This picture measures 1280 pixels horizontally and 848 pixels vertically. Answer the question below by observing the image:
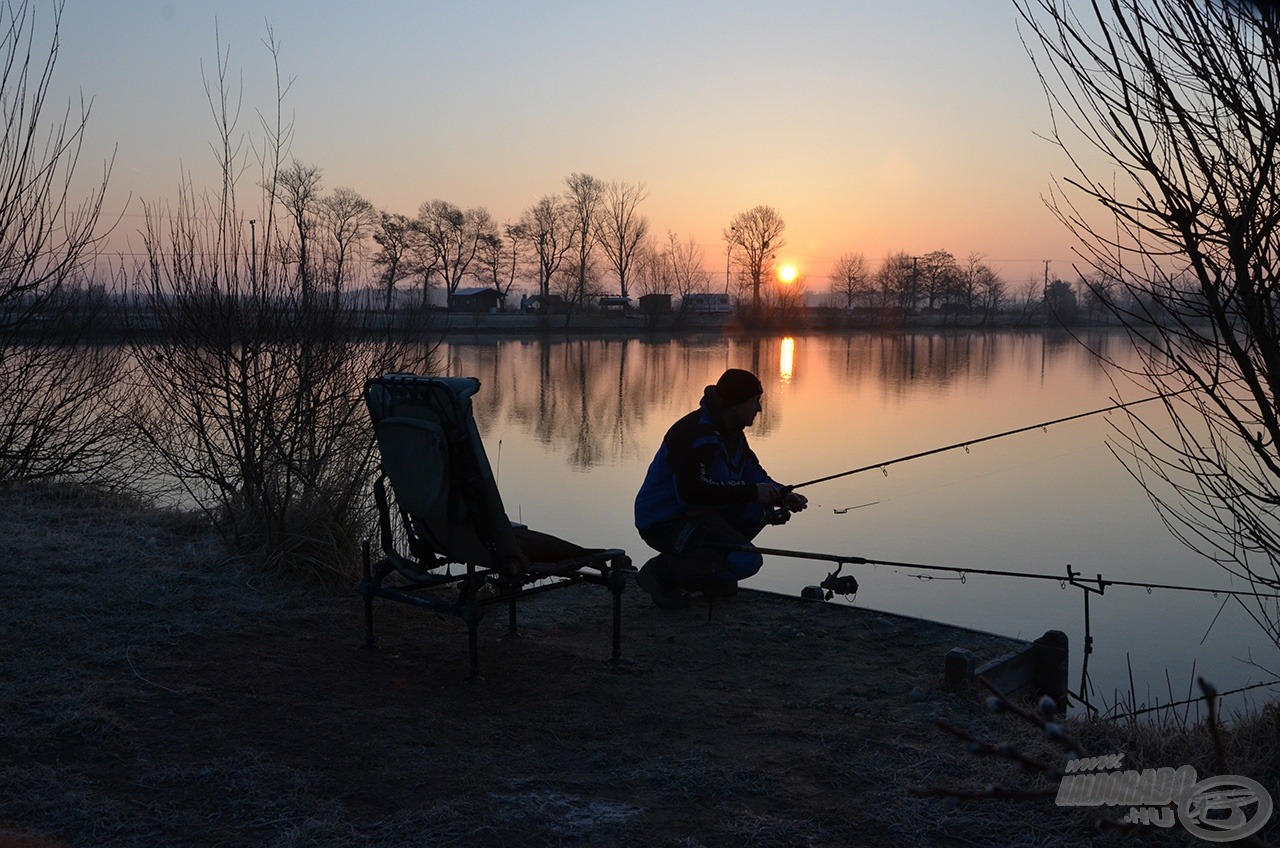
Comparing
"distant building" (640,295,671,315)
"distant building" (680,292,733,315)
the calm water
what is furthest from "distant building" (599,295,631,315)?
the calm water

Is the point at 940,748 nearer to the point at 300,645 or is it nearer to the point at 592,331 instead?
the point at 300,645

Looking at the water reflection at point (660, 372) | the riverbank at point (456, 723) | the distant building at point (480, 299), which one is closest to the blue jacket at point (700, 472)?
the riverbank at point (456, 723)

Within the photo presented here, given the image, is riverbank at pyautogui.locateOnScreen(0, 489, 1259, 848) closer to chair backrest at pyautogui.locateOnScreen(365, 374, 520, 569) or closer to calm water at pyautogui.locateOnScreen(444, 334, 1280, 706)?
chair backrest at pyautogui.locateOnScreen(365, 374, 520, 569)

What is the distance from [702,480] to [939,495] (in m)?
8.42

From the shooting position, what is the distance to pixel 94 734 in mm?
3789

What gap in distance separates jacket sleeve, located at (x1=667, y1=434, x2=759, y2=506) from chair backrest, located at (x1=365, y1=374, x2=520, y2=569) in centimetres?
144

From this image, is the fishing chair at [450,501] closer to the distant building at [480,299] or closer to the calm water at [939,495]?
the calm water at [939,495]

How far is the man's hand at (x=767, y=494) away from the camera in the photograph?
5836 mm

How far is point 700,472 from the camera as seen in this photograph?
5.80 metres

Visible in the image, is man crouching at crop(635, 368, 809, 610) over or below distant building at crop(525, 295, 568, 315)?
below

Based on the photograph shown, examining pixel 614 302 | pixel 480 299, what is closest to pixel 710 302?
pixel 614 302

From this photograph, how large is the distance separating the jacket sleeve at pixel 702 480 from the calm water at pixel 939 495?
4.25ft

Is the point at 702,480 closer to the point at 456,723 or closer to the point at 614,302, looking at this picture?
the point at 456,723

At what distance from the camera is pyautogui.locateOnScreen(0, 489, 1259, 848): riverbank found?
10.7ft
